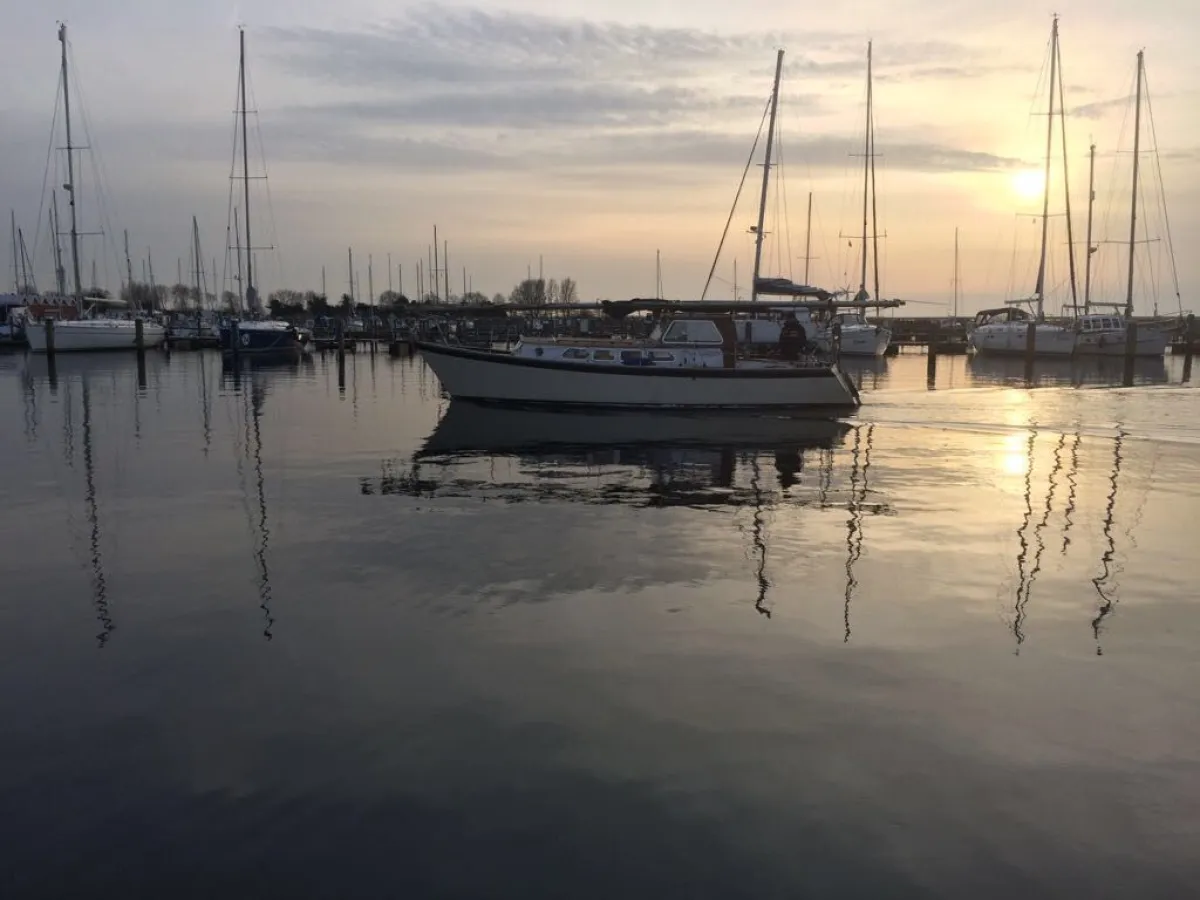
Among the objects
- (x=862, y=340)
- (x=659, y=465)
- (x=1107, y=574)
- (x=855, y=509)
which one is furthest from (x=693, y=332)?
(x=862, y=340)

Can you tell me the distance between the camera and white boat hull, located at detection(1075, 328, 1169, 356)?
55.9 m

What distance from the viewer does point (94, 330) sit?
60188mm

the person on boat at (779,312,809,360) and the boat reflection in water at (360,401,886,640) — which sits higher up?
the person on boat at (779,312,809,360)

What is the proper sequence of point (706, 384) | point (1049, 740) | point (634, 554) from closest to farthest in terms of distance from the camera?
point (1049, 740), point (634, 554), point (706, 384)

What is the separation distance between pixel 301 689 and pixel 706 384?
19.5 meters

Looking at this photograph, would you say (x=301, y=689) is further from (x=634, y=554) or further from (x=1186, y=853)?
(x=1186, y=853)

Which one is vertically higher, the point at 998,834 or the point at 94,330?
the point at 94,330

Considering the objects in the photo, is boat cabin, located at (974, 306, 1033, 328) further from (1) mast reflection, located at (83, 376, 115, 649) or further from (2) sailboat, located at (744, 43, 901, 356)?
(1) mast reflection, located at (83, 376, 115, 649)

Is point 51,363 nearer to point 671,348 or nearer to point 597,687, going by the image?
point 671,348

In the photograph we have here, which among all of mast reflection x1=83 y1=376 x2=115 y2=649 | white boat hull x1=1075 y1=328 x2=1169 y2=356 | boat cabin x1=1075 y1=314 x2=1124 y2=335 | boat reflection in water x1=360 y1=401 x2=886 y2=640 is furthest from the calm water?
boat cabin x1=1075 y1=314 x2=1124 y2=335

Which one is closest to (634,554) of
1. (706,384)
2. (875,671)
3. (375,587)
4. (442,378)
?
(375,587)

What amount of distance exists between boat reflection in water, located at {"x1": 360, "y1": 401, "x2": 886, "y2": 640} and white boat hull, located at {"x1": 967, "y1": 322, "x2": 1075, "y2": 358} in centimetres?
3857

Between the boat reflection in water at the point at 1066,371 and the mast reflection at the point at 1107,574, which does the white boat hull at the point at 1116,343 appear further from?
the mast reflection at the point at 1107,574

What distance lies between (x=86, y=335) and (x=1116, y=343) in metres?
59.3
